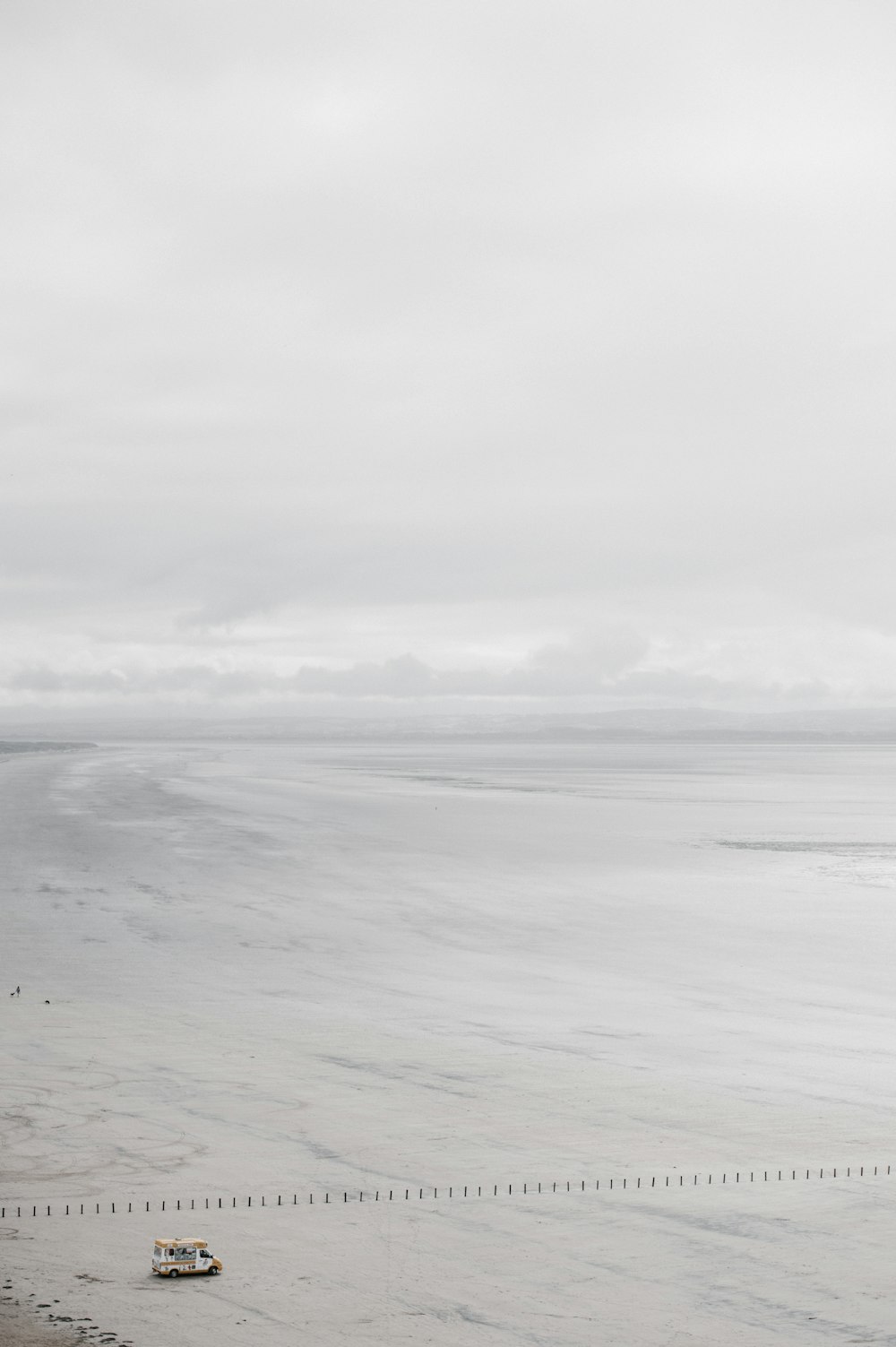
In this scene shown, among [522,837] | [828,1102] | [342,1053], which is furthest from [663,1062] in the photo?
[522,837]

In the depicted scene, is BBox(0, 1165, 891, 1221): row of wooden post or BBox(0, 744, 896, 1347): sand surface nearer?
BBox(0, 744, 896, 1347): sand surface

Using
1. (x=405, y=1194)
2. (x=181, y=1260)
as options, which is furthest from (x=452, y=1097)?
(x=181, y=1260)

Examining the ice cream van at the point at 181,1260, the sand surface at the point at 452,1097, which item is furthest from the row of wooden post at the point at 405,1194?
the ice cream van at the point at 181,1260

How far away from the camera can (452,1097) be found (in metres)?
25.9

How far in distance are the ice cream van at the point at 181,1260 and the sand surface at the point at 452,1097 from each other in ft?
0.52

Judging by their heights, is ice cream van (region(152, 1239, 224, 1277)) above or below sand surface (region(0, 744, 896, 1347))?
above

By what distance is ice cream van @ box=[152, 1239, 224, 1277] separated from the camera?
17.2 metres

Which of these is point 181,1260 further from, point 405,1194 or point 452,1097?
point 452,1097

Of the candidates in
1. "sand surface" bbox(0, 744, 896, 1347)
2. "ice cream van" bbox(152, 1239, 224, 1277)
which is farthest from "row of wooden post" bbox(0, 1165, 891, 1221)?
"ice cream van" bbox(152, 1239, 224, 1277)

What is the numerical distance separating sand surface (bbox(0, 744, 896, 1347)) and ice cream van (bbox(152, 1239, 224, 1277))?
0.52 feet

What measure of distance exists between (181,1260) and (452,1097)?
9304 millimetres

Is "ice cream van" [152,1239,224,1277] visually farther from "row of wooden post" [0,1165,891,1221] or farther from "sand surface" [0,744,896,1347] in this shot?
"row of wooden post" [0,1165,891,1221]

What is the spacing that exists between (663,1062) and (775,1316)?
12032 millimetres

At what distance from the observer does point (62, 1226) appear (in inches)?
746
